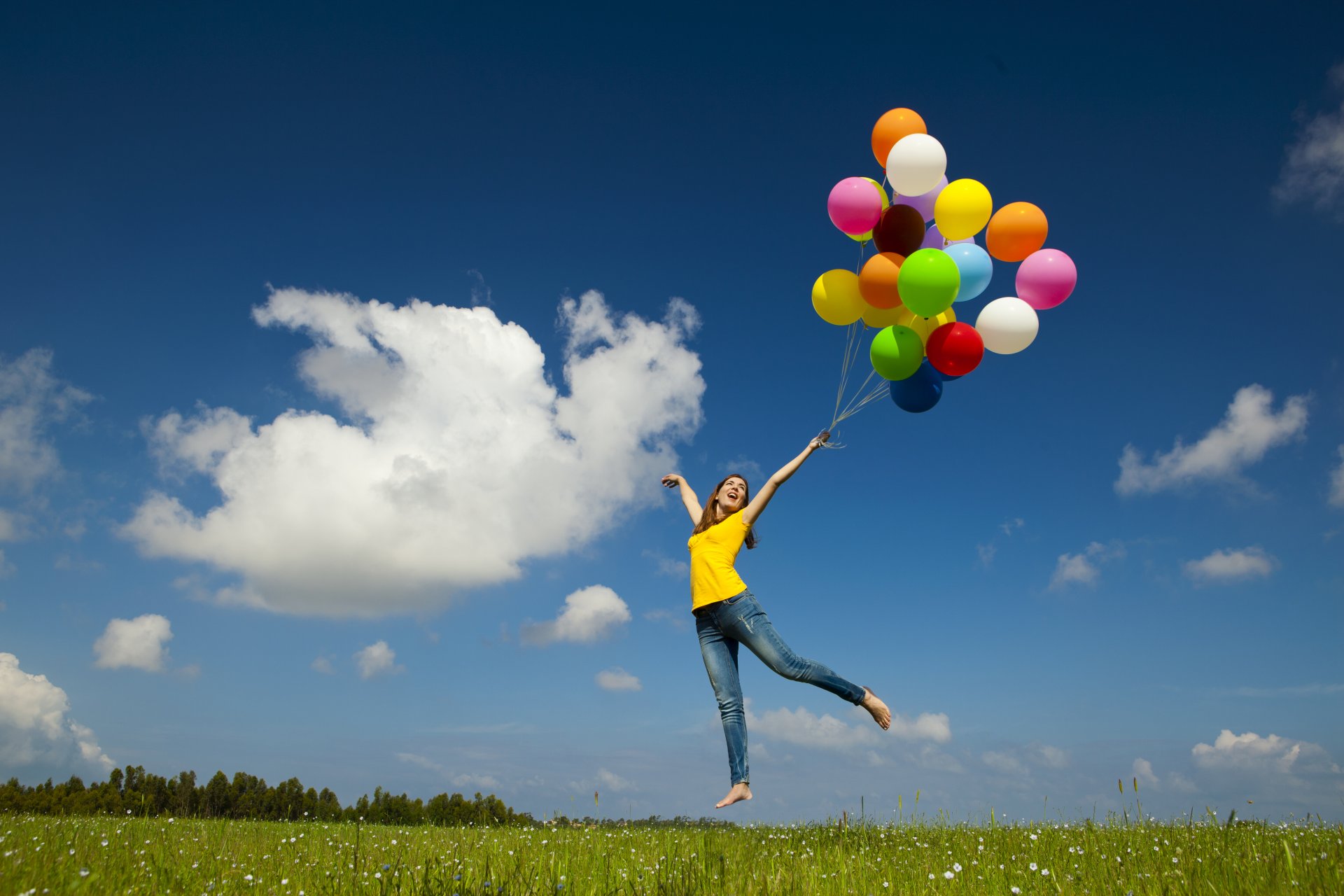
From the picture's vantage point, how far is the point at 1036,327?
804 cm

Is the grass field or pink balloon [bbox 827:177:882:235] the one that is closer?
the grass field

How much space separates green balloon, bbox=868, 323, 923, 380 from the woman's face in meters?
1.81

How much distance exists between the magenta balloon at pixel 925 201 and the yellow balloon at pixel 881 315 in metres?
1.05

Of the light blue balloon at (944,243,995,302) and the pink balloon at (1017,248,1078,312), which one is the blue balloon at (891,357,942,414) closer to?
the light blue balloon at (944,243,995,302)

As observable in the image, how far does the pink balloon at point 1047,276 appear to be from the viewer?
7.95 metres

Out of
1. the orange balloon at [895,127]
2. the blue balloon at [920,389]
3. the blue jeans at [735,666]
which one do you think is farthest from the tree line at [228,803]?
the orange balloon at [895,127]

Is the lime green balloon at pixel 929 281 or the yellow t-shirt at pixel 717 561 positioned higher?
the lime green balloon at pixel 929 281

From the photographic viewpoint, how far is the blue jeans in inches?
282

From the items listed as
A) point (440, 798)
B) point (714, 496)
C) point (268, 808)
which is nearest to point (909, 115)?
point (714, 496)

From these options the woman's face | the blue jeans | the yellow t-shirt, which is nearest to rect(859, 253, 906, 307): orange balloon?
the woman's face

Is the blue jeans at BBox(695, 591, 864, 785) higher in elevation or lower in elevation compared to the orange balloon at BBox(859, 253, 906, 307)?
lower

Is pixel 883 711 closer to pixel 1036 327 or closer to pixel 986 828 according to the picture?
pixel 986 828

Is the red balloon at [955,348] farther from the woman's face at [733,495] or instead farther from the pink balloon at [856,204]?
the woman's face at [733,495]

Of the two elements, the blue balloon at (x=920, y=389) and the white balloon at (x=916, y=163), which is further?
the blue balloon at (x=920, y=389)
